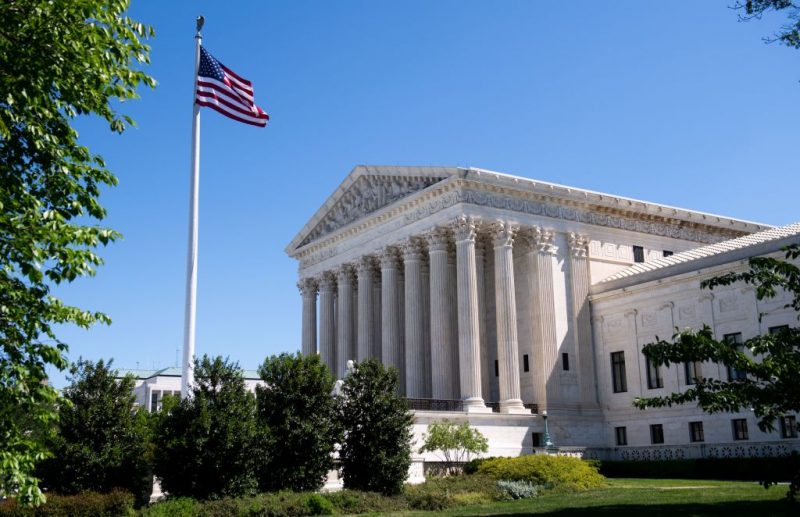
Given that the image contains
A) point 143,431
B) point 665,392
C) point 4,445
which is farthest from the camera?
point 665,392

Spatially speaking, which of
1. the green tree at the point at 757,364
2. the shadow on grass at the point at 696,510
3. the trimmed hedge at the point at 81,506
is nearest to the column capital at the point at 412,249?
the trimmed hedge at the point at 81,506

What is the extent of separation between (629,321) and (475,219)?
12323 millimetres

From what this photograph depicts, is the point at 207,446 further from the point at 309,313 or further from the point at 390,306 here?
the point at 309,313

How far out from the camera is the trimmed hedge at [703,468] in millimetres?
38312

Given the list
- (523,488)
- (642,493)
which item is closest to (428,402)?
(523,488)

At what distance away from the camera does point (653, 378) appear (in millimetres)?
51281

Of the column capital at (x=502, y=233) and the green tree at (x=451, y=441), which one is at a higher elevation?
the column capital at (x=502, y=233)

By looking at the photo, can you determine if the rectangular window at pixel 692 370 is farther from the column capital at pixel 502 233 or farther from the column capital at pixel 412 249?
the column capital at pixel 412 249

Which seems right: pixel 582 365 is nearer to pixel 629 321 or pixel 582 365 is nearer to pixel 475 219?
pixel 629 321

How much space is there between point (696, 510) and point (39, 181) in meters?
19.1

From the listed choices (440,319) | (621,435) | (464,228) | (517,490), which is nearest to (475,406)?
(440,319)

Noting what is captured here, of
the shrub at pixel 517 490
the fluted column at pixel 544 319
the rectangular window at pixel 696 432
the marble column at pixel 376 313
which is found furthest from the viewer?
the marble column at pixel 376 313

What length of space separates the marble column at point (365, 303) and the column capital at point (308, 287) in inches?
325

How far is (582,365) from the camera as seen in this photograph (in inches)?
2151
